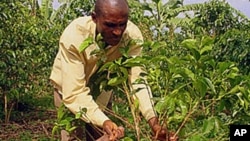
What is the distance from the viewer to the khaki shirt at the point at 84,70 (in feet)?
6.46

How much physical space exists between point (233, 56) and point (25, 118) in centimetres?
244

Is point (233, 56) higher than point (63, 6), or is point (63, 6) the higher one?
point (63, 6)

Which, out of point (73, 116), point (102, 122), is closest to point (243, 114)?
point (102, 122)

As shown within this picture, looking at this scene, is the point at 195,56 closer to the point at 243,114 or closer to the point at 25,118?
the point at 243,114

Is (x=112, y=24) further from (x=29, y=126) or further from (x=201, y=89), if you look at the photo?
(x=29, y=126)

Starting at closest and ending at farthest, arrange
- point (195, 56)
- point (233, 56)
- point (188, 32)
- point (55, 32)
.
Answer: point (195, 56), point (233, 56), point (55, 32), point (188, 32)

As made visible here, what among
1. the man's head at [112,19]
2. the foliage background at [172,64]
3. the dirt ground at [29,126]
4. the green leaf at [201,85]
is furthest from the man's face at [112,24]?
the dirt ground at [29,126]

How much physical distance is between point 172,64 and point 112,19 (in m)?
0.32

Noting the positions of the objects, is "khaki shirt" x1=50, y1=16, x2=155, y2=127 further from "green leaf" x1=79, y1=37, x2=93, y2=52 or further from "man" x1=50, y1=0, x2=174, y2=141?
"green leaf" x1=79, y1=37, x2=93, y2=52

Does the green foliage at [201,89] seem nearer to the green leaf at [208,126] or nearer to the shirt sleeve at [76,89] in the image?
the green leaf at [208,126]

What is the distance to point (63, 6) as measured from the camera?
798cm

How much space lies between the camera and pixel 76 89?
2.00 metres

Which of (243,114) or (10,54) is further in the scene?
(10,54)

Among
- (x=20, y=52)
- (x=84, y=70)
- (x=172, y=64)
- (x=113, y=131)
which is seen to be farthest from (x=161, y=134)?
(x=20, y=52)
